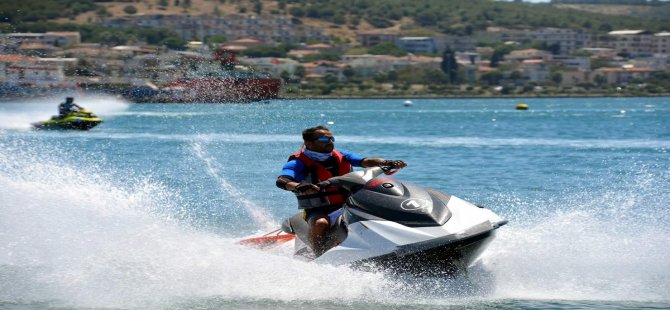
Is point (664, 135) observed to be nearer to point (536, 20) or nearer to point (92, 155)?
point (92, 155)

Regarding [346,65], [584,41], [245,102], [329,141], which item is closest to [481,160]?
[329,141]

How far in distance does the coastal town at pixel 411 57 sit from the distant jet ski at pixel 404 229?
59.5 metres

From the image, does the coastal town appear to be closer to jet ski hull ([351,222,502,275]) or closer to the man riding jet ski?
the man riding jet ski

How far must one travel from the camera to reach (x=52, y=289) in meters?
8.16

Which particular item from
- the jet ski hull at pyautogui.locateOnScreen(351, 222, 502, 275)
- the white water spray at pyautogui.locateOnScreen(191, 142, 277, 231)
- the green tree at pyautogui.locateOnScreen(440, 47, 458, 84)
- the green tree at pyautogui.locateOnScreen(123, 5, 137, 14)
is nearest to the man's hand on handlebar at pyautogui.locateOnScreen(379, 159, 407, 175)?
the jet ski hull at pyautogui.locateOnScreen(351, 222, 502, 275)

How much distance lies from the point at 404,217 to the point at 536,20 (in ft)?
644

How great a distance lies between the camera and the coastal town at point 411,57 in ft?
372

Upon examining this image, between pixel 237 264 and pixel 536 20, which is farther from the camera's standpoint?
pixel 536 20

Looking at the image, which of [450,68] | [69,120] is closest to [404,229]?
[69,120]

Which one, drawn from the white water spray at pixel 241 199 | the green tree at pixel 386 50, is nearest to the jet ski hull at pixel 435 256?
the white water spray at pixel 241 199

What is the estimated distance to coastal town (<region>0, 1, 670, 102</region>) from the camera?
113m

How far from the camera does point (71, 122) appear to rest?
36.2 m

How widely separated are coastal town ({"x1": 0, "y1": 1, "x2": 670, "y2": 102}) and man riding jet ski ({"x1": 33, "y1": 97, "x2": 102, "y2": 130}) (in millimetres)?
29848

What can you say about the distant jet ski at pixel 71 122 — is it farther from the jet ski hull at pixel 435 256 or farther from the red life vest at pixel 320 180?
the jet ski hull at pixel 435 256
